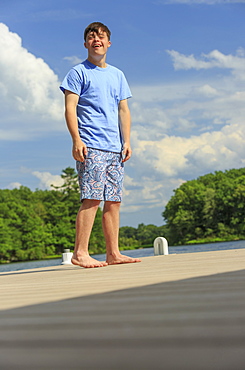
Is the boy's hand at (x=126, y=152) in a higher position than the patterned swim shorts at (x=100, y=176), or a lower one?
higher

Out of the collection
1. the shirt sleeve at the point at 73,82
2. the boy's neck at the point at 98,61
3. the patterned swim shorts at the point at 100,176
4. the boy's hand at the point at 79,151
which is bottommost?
the patterned swim shorts at the point at 100,176

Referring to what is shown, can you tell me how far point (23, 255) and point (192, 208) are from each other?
875 inches

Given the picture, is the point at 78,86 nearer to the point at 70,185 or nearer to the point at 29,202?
the point at 29,202

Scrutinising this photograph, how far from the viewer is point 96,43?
4117 mm

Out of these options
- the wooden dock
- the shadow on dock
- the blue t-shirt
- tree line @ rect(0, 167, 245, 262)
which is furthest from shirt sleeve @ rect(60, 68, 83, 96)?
tree line @ rect(0, 167, 245, 262)

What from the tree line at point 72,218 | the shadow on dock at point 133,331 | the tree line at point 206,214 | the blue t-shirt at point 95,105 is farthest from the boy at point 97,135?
the tree line at point 206,214

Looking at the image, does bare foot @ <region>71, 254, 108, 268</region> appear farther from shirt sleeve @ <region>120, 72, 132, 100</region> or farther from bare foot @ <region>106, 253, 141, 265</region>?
shirt sleeve @ <region>120, 72, 132, 100</region>

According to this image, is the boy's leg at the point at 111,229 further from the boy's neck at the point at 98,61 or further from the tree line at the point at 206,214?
the tree line at the point at 206,214

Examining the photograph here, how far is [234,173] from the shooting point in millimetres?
73312

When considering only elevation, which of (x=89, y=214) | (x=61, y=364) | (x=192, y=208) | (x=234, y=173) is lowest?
(x=61, y=364)

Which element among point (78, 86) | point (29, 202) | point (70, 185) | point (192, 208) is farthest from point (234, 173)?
point (78, 86)

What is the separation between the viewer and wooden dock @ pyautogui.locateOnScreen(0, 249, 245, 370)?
2.93 ft

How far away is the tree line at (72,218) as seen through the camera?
5275cm

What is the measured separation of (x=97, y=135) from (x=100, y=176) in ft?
1.10
